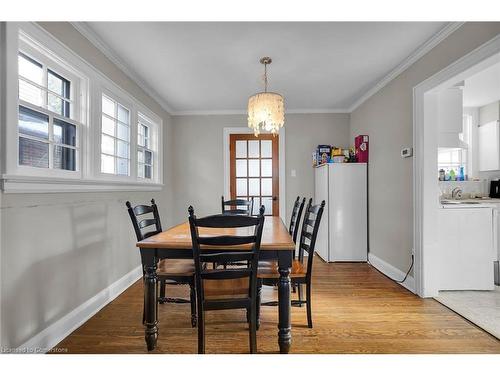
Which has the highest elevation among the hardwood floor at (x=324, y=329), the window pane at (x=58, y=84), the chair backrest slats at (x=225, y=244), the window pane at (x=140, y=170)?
the window pane at (x=58, y=84)

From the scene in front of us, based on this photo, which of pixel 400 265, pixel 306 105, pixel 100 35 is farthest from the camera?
pixel 306 105

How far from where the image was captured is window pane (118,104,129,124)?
126 inches

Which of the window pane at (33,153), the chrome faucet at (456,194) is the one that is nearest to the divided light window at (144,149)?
the window pane at (33,153)

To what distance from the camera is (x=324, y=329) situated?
217cm

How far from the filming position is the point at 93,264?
8.23 ft

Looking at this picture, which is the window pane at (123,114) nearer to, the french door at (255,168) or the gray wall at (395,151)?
the french door at (255,168)

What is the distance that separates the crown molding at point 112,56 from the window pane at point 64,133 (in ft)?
2.43

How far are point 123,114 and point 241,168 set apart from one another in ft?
6.86

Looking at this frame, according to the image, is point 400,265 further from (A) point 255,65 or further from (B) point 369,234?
(A) point 255,65

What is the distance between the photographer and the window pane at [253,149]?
4.85 meters
